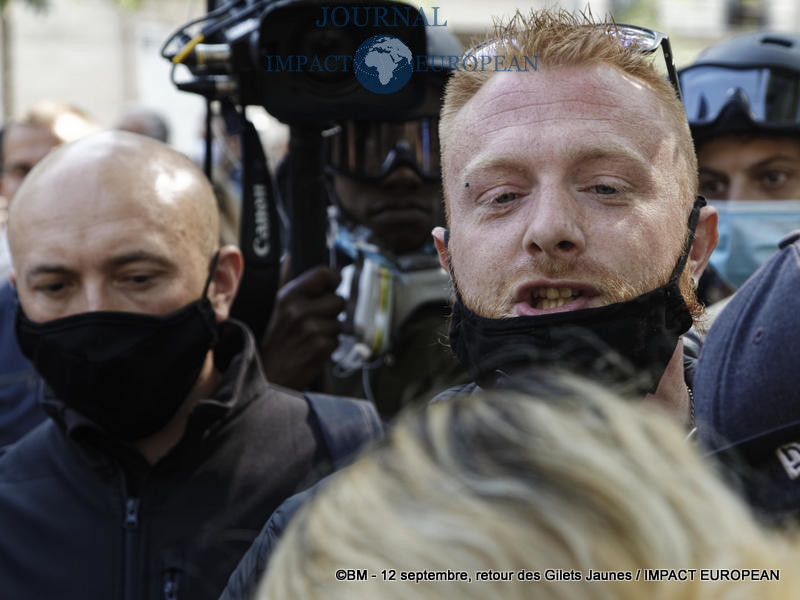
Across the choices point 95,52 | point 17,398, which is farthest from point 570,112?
point 95,52

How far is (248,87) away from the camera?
2793mm

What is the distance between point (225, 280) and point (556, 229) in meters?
1.28

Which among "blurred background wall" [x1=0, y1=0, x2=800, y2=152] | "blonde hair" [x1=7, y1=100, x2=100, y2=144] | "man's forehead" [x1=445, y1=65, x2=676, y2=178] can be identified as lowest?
"blurred background wall" [x1=0, y1=0, x2=800, y2=152]

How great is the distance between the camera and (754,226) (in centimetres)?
322

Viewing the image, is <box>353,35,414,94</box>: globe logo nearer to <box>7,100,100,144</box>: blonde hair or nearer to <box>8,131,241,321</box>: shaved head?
<box>8,131,241,321</box>: shaved head

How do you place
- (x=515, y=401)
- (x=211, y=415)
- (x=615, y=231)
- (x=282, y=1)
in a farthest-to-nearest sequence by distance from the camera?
1. (x=282, y=1)
2. (x=211, y=415)
3. (x=615, y=231)
4. (x=515, y=401)

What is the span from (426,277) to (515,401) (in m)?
2.56

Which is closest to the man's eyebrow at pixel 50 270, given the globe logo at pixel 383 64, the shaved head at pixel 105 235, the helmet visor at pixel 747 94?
the shaved head at pixel 105 235

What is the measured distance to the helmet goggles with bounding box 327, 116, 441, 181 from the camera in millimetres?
3520

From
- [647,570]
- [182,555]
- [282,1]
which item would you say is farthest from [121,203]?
[647,570]

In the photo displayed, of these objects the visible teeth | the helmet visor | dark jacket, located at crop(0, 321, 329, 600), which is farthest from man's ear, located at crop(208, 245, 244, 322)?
the helmet visor

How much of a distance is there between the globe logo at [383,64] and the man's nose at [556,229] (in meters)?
1.05

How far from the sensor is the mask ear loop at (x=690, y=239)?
6.06 ft

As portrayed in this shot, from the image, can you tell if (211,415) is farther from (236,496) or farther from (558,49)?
(558,49)
